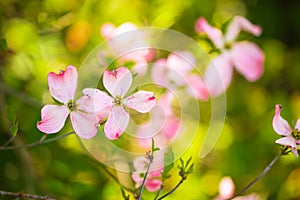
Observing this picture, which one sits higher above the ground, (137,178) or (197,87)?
(197,87)

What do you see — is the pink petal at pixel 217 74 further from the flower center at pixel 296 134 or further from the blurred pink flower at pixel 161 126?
the flower center at pixel 296 134

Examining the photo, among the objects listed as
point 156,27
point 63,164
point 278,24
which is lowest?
point 63,164

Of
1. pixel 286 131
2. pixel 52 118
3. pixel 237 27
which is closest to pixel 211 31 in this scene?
pixel 237 27

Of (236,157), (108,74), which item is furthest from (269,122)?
(108,74)

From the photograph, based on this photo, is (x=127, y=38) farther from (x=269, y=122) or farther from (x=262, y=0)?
(x=262, y=0)

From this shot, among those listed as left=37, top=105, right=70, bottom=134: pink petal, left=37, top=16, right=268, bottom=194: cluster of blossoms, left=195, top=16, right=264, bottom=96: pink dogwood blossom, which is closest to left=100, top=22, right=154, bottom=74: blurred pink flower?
left=37, top=16, right=268, bottom=194: cluster of blossoms

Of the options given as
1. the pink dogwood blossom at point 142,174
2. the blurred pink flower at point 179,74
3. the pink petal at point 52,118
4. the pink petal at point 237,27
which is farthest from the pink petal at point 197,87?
the pink petal at point 52,118

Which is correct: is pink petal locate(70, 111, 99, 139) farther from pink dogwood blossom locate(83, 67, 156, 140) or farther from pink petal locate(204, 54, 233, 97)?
pink petal locate(204, 54, 233, 97)

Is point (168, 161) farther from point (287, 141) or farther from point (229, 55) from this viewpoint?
point (229, 55)
